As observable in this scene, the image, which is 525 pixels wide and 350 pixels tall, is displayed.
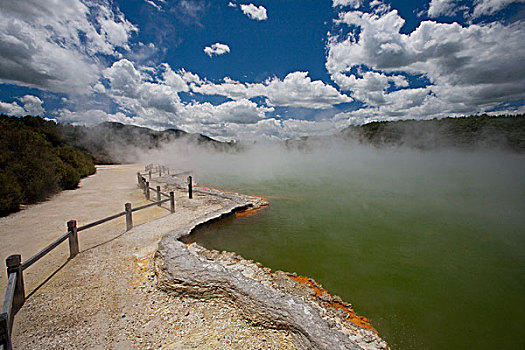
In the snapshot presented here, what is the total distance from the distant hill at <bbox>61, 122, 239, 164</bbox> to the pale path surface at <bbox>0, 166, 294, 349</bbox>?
2652cm

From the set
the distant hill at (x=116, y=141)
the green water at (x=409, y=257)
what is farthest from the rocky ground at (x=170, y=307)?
the distant hill at (x=116, y=141)

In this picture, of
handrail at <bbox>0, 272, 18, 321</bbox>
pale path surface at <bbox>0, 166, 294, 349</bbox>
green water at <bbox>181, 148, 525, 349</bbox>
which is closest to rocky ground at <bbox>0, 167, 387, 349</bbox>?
pale path surface at <bbox>0, 166, 294, 349</bbox>

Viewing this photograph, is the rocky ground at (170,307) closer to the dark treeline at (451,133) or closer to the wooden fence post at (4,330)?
the wooden fence post at (4,330)

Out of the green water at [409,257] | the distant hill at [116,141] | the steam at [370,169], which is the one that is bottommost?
the green water at [409,257]

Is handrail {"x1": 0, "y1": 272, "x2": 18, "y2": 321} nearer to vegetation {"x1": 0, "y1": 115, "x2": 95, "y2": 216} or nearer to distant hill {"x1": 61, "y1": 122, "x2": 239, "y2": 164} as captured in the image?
vegetation {"x1": 0, "y1": 115, "x2": 95, "y2": 216}

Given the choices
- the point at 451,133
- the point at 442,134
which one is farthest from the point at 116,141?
the point at 451,133

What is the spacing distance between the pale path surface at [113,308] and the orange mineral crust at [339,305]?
51.3 inches

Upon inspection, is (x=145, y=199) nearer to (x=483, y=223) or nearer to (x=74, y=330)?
(x=74, y=330)

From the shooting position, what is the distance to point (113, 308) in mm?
2904

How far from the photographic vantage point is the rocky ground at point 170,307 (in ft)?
8.16

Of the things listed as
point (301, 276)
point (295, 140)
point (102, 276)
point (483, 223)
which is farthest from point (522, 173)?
point (295, 140)

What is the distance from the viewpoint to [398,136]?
47969 mm

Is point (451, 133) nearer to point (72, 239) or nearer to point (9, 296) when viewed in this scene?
point (72, 239)

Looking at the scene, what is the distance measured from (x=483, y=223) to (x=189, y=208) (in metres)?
10.2
